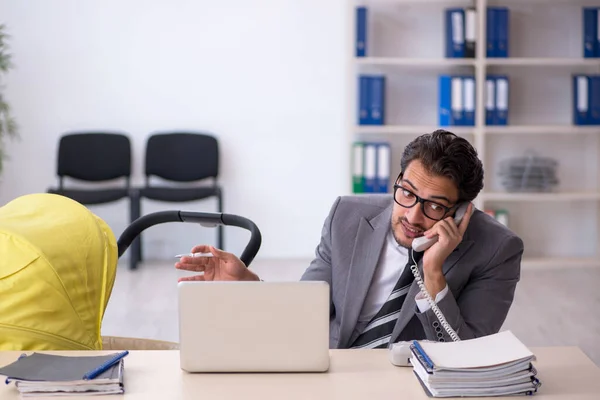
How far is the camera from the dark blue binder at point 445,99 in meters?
6.16

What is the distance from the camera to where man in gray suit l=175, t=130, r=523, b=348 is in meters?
2.22

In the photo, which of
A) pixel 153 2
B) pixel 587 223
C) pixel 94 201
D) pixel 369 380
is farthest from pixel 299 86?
pixel 369 380

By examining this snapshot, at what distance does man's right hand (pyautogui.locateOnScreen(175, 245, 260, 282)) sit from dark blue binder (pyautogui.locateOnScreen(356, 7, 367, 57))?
4.18 m

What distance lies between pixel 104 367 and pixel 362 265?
88 cm

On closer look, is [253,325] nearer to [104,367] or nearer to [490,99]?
[104,367]

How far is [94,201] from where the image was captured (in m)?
6.14

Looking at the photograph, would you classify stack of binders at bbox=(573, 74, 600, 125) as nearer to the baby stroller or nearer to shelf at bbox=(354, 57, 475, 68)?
shelf at bbox=(354, 57, 475, 68)

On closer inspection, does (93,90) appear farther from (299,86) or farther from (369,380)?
(369,380)

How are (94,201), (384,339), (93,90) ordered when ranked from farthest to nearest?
(93,90) → (94,201) → (384,339)

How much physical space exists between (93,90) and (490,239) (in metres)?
4.82

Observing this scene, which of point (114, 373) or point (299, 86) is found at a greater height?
point (299, 86)

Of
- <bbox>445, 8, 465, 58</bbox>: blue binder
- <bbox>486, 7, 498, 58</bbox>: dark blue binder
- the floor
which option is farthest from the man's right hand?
<bbox>486, 7, 498, 58</bbox>: dark blue binder

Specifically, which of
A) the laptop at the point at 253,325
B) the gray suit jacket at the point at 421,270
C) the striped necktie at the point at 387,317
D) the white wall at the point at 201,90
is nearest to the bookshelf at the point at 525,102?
the white wall at the point at 201,90

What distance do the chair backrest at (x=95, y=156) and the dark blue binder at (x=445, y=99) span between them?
2.38m
